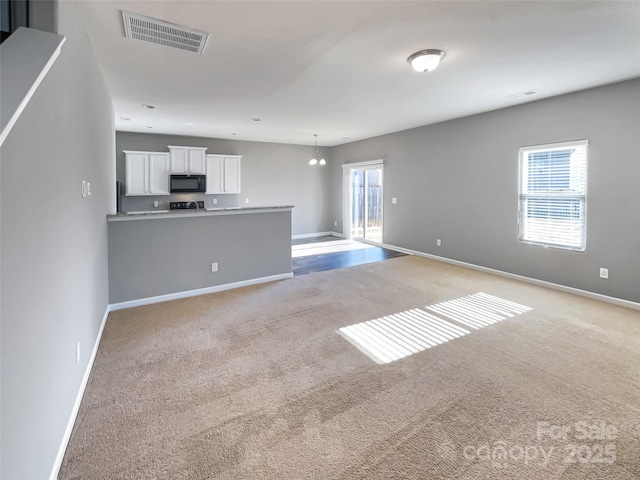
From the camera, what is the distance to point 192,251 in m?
4.19

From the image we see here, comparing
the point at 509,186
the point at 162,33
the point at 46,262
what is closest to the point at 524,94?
the point at 509,186

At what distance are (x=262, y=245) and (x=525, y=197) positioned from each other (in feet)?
12.9

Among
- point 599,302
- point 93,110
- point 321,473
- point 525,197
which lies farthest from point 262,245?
point 599,302

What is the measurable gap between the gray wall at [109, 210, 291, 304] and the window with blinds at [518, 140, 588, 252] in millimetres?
3552

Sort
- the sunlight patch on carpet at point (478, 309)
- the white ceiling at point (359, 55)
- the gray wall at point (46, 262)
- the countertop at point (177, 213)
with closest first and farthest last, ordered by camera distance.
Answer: the gray wall at point (46, 262), the white ceiling at point (359, 55), the sunlight patch on carpet at point (478, 309), the countertop at point (177, 213)

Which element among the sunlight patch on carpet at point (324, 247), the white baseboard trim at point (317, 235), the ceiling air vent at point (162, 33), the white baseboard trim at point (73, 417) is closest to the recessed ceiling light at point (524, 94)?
the ceiling air vent at point (162, 33)

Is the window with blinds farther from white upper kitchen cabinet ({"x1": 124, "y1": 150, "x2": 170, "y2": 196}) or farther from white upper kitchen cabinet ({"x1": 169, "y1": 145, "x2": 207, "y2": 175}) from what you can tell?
white upper kitchen cabinet ({"x1": 124, "y1": 150, "x2": 170, "y2": 196})

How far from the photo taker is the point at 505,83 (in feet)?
12.4

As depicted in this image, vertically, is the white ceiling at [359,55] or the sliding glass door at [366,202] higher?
the white ceiling at [359,55]

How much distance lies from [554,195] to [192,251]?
493 cm

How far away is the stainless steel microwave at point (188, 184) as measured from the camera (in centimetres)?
666

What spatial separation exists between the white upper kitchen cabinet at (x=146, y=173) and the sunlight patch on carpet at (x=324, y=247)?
9.81ft

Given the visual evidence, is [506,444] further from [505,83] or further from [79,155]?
[505,83]

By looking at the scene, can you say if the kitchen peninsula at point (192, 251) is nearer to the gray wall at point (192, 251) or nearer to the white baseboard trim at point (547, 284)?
the gray wall at point (192, 251)
